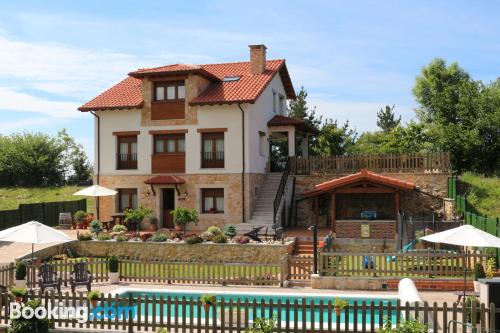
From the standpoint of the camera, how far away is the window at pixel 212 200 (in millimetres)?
27750

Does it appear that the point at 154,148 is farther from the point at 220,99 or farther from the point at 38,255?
the point at 38,255

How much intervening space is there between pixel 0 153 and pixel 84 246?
31.4 meters

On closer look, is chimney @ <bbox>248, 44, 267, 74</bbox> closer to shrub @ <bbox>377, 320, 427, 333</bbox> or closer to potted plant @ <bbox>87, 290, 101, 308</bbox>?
potted plant @ <bbox>87, 290, 101, 308</bbox>

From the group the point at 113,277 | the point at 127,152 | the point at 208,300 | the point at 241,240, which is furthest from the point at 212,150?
the point at 208,300

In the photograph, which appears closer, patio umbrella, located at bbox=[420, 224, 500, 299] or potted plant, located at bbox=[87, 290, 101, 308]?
potted plant, located at bbox=[87, 290, 101, 308]

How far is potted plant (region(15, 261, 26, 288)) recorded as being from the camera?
16.2m

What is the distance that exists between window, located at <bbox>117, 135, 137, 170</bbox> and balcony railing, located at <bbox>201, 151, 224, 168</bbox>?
3.95 m

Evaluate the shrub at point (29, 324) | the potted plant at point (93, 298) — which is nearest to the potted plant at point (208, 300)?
the potted plant at point (93, 298)

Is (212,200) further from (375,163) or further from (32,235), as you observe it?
(32,235)

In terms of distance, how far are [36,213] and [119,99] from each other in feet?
28.6

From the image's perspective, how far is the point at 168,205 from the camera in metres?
28.9

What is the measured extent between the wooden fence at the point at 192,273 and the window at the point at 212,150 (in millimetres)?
9458

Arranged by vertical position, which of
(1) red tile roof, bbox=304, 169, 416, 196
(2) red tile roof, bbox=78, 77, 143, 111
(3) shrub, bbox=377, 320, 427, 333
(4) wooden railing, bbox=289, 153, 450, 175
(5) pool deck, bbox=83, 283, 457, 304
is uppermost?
(2) red tile roof, bbox=78, 77, 143, 111

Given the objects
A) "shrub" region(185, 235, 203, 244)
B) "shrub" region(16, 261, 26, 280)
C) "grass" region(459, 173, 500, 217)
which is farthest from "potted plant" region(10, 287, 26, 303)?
"grass" region(459, 173, 500, 217)
